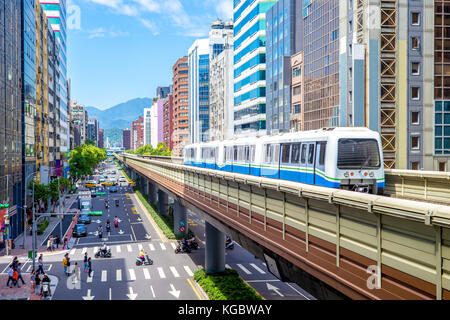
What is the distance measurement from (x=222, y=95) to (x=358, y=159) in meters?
109

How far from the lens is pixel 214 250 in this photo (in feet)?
137

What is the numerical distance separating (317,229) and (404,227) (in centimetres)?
416

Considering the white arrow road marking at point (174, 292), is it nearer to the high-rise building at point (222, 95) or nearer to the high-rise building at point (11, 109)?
the high-rise building at point (11, 109)

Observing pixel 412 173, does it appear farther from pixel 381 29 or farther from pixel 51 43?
pixel 51 43

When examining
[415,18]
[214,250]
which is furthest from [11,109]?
[415,18]

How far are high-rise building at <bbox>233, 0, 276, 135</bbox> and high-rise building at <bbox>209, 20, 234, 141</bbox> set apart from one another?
1276 cm

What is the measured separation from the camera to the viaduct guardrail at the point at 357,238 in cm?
891

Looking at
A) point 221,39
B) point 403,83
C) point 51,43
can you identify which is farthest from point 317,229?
point 221,39

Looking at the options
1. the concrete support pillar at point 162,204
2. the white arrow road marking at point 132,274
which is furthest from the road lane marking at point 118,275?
the concrete support pillar at point 162,204

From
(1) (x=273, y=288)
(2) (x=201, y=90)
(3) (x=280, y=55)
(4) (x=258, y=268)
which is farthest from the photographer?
(2) (x=201, y=90)

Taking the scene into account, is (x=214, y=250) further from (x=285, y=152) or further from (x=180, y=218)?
(x=180, y=218)

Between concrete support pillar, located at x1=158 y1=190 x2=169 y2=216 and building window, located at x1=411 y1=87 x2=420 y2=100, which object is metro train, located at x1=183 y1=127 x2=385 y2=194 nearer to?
building window, located at x1=411 y1=87 x2=420 y2=100

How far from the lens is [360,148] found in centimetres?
2178
